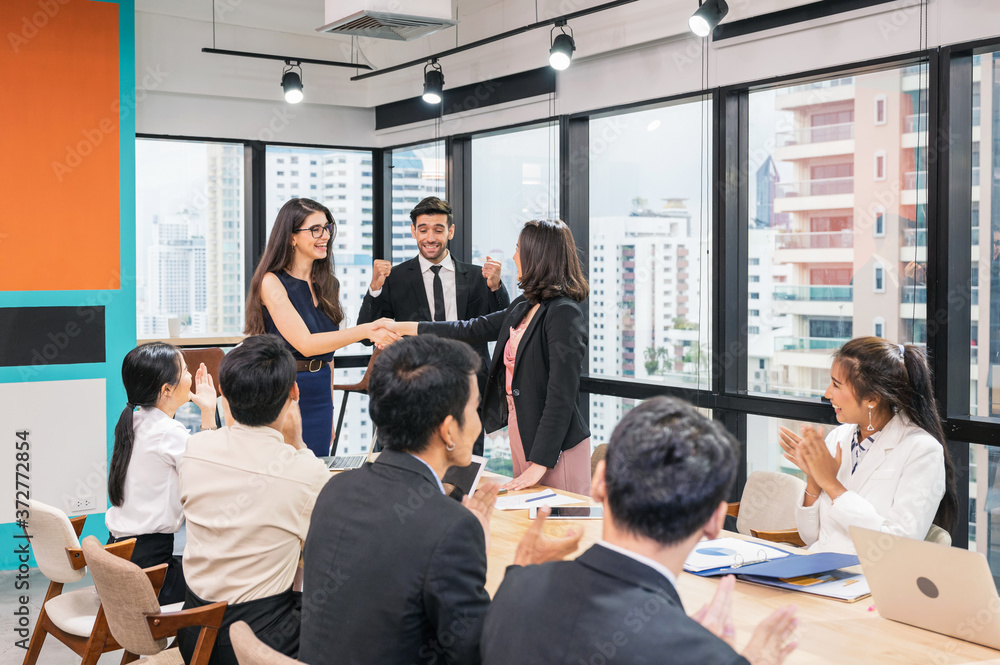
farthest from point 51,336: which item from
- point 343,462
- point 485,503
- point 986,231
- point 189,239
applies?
point 986,231

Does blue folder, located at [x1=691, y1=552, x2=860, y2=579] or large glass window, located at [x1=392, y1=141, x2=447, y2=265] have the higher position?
large glass window, located at [x1=392, y1=141, x2=447, y2=265]

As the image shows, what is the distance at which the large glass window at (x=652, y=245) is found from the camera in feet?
15.1

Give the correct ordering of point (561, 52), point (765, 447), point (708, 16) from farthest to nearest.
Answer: point (561, 52)
point (765, 447)
point (708, 16)

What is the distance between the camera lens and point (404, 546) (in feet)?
4.91

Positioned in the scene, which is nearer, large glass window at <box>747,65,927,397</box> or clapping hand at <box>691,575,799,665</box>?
clapping hand at <box>691,575,799,665</box>

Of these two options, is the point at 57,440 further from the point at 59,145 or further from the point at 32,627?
the point at 59,145

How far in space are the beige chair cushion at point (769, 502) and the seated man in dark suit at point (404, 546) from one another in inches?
61.7

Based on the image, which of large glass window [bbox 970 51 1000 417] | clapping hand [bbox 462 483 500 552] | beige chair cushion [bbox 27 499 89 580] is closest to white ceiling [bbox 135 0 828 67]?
large glass window [bbox 970 51 1000 417]

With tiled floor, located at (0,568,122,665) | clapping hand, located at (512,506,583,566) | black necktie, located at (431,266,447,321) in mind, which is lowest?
tiled floor, located at (0,568,122,665)

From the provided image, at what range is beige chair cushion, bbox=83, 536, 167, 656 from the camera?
220 cm

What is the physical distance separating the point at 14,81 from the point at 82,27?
1.57 feet

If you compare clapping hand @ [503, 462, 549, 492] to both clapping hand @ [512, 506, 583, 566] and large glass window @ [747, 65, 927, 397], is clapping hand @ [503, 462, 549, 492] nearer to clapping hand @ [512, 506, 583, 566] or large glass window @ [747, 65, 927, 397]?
clapping hand @ [512, 506, 583, 566]

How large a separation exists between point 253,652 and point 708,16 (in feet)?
10.8

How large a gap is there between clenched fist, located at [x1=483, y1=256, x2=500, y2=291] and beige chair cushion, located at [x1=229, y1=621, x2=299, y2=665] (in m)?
2.88
